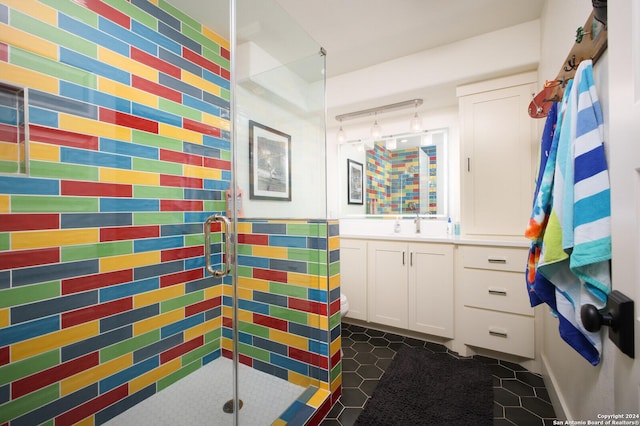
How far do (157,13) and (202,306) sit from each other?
1866mm

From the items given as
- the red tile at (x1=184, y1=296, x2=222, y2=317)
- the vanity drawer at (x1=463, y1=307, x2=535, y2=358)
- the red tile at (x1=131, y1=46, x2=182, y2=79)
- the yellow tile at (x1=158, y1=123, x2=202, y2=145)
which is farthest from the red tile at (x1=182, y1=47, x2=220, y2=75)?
the vanity drawer at (x1=463, y1=307, x2=535, y2=358)

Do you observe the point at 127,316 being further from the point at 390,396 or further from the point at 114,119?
the point at 390,396

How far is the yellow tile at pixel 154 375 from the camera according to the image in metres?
1.50

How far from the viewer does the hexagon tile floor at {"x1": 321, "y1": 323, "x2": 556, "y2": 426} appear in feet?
4.84

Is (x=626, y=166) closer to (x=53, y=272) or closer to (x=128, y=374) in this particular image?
(x=53, y=272)

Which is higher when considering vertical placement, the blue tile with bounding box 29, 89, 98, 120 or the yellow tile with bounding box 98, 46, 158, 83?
the yellow tile with bounding box 98, 46, 158, 83

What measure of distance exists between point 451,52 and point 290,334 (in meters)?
2.42

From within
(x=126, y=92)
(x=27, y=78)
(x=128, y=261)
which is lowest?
(x=128, y=261)

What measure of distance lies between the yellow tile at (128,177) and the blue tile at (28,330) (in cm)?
67

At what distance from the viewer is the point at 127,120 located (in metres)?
1.48

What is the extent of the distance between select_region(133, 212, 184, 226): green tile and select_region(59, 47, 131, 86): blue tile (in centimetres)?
72

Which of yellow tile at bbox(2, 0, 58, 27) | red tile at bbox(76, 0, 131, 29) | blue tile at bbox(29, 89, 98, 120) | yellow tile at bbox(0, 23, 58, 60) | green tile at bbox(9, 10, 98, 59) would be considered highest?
red tile at bbox(76, 0, 131, 29)

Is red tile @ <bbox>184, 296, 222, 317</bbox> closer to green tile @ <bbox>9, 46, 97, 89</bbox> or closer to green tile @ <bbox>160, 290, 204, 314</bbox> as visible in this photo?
green tile @ <bbox>160, 290, 204, 314</bbox>

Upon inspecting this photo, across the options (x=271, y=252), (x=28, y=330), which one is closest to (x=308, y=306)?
(x=271, y=252)
